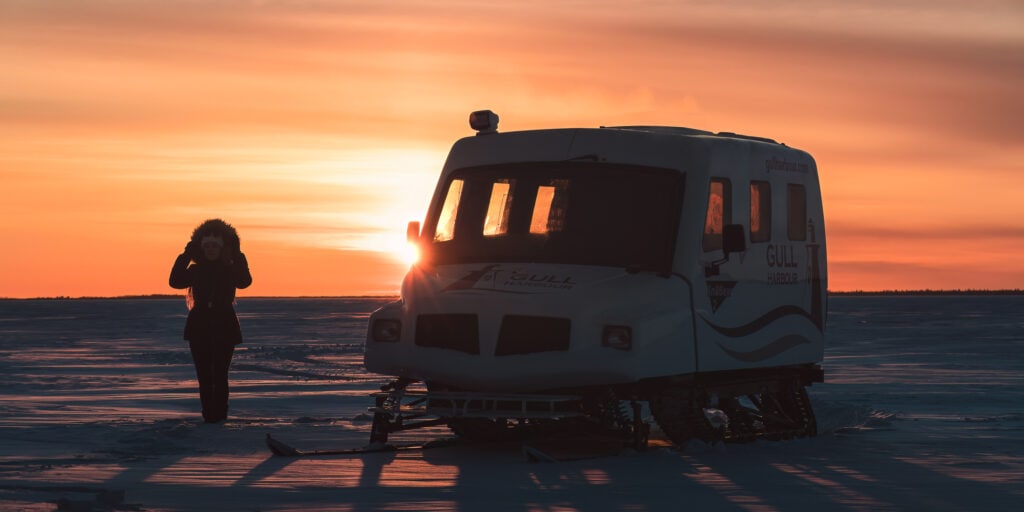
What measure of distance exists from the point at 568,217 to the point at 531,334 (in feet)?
4.64

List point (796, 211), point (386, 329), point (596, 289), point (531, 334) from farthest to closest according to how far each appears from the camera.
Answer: point (796, 211), point (386, 329), point (596, 289), point (531, 334)

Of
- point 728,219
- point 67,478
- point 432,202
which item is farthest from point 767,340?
point 67,478

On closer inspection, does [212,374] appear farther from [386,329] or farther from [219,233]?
[386,329]

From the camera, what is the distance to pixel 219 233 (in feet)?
52.6

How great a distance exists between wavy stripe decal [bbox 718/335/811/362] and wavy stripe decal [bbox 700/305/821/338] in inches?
6.2

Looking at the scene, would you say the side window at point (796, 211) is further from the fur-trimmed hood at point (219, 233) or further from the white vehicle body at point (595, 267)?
the fur-trimmed hood at point (219, 233)

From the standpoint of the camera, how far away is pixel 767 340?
48.8ft

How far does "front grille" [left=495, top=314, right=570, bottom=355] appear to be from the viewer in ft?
42.0

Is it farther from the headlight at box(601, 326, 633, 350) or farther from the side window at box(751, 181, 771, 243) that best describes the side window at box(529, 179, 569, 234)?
the side window at box(751, 181, 771, 243)

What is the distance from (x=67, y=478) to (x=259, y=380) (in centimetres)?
1410

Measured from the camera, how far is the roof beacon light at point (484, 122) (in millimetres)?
14969

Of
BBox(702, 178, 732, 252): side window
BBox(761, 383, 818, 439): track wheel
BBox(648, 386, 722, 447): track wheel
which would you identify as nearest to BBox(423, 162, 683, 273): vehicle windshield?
BBox(702, 178, 732, 252): side window

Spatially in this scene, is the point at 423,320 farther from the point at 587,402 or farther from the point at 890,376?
the point at 890,376

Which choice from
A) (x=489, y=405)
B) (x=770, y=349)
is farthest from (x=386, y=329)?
(x=770, y=349)
